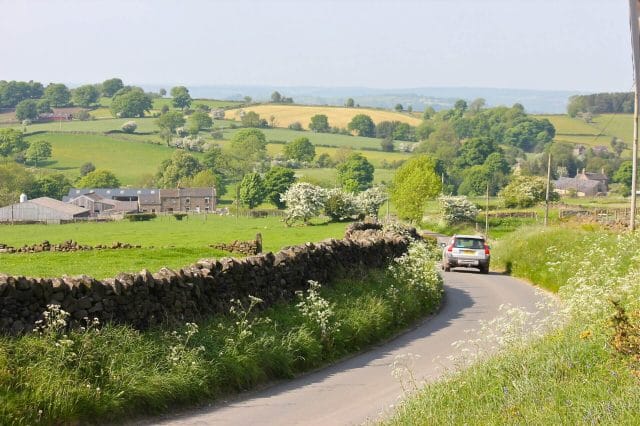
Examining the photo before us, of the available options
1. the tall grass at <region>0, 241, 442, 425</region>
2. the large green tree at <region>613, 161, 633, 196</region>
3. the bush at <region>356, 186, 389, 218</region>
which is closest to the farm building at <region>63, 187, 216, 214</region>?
the bush at <region>356, 186, 389, 218</region>

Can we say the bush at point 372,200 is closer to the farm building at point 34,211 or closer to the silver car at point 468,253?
the farm building at point 34,211

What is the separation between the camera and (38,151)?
182 metres

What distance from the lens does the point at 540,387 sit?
1066cm

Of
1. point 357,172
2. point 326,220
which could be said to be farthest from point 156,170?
point 326,220

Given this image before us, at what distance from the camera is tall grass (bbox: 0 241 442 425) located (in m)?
12.1

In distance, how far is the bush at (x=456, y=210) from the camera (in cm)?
10562

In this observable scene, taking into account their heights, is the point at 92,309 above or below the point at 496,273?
above

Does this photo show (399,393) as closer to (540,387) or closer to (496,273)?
(540,387)

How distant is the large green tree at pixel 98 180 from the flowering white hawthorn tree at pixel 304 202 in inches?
2597

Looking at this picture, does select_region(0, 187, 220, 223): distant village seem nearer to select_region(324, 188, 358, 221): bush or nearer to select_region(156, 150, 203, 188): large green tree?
select_region(156, 150, 203, 188): large green tree

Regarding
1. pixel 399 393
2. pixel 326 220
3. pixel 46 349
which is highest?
pixel 46 349

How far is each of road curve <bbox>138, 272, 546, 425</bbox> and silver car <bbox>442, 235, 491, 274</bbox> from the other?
1678cm

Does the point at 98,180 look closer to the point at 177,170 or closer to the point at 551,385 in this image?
the point at 177,170

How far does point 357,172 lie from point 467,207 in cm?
6670
